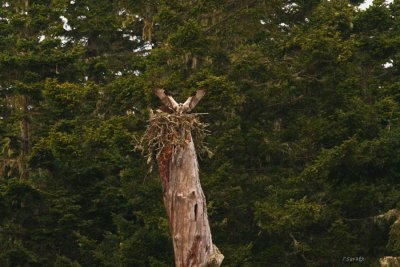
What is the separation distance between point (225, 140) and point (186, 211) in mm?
11891

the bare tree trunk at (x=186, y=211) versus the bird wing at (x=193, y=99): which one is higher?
the bird wing at (x=193, y=99)

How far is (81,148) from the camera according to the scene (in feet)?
70.0

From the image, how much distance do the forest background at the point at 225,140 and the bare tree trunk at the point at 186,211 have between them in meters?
9.74

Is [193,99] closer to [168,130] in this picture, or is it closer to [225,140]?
[168,130]

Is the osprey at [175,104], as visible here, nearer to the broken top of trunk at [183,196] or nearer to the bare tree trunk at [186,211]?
the broken top of trunk at [183,196]

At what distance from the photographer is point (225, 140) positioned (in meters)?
21.5

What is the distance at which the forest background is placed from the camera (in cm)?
2089

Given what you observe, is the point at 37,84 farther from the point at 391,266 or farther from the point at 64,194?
the point at 391,266

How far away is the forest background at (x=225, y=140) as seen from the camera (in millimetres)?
20891

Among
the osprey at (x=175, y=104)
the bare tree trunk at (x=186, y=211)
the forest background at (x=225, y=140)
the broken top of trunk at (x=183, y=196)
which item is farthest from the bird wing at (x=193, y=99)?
the forest background at (x=225, y=140)

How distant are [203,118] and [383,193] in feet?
17.6

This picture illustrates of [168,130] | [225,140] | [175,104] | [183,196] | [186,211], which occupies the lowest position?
[225,140]

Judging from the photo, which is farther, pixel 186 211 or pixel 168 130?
pixel 168 130

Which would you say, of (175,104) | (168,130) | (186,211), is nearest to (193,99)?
(175,104)
